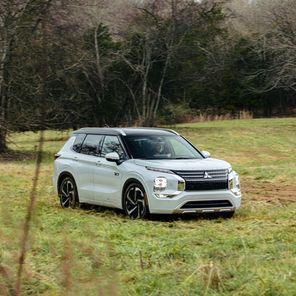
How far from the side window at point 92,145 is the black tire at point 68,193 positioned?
0.64m

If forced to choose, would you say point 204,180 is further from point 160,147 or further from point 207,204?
point 160,147

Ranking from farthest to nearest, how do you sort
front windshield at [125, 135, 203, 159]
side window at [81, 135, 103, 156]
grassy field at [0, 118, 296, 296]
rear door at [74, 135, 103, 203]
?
side window at [81, 135, 103, 156]
rear door at [74, 135, 103, 203]
front windshield at [125, 135, 203, 159]
grassy field at [0, 118, 296, 296]

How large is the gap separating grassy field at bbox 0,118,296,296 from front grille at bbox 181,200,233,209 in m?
0.25

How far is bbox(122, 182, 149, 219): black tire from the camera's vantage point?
36.6 ft

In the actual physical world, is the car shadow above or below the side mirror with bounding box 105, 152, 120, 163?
below

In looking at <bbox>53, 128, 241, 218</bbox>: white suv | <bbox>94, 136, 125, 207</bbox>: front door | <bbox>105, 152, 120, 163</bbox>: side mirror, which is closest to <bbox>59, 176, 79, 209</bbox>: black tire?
<bbox>53, 128, 241, 218</bbox>: white suv

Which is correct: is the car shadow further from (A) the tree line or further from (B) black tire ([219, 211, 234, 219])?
(A) the tree line

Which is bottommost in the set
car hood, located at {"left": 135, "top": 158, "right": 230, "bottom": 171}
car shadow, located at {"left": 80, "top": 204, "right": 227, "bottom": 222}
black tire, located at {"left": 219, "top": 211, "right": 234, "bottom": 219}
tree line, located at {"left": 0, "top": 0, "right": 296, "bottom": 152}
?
car shadow, located at {"left": 80, "top": 204, "right": 227, "bottom": 222}

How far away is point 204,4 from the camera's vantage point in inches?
1609

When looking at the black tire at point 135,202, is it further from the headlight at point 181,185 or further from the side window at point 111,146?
the side window at point 111,146

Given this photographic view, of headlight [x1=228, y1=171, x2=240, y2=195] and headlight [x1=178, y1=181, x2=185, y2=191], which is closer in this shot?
headlight [x1=178, y1=181, x2=185, y2=191]

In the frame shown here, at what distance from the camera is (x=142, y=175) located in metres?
11.2

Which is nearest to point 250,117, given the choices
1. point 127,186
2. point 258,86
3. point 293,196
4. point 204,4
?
point 258,86

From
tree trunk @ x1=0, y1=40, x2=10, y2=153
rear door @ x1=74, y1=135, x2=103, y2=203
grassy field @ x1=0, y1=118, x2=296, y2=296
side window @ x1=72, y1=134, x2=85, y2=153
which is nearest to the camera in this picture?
grassy field @ x1=0, y1=118, x2=296, y2=296
